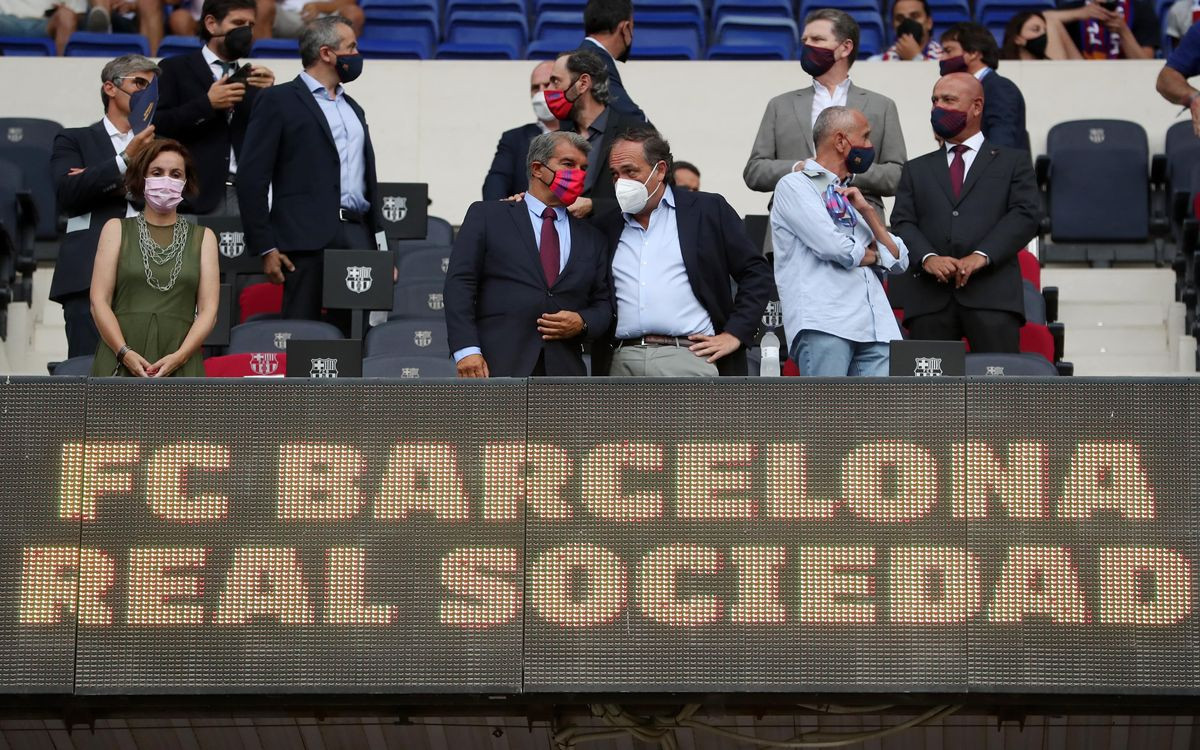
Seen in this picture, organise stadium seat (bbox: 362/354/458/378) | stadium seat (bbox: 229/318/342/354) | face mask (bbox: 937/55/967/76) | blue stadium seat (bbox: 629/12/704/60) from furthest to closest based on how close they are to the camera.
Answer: blue stadium seat (bbox: 629/12/704/60)
face mask (bbox: 937/55/967/76)
stadium seat (bbox: 229/318/342/354)
stadium seat (bbox: 362/354/458/378)

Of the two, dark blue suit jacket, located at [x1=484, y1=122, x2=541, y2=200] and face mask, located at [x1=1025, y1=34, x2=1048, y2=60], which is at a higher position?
face mask, located at [x1=1025, y1=34, x2=1048, y2=60]

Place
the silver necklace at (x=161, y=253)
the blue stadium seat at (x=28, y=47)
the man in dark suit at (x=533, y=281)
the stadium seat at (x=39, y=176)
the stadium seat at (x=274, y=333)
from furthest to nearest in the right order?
the blue stadium seat at (x=28, y=47)
the stadium seat at (x=39, y=176)
the stadium seat at (x=274, y=333)
the silver necklace at (x=161, y=253)
the man in dark suit at (x=533, y=281)

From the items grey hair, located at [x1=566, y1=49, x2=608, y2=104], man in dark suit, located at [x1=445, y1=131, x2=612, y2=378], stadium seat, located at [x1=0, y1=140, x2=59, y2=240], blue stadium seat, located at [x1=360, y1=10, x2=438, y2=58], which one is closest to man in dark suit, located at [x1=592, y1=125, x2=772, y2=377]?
man in dark suit, located at [x1=445, y1=131, x2=612, y2=378]

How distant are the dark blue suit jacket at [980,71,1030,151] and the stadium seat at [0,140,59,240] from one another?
5445 millimetres

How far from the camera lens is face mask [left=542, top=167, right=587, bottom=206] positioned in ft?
23.8

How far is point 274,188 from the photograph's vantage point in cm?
935

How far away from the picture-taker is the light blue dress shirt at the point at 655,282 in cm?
712

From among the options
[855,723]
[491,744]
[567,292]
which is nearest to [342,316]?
[567,292]

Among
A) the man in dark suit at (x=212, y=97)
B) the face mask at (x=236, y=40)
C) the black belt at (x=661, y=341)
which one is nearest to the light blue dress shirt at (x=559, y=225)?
the black belt at (x=661, y=341)

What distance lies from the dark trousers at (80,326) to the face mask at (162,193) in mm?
1346

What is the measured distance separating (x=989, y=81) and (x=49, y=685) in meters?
6.47

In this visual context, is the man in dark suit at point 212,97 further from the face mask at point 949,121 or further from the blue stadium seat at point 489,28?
the blue stadium seat at point 489,28

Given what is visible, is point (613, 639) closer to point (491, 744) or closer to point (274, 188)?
point (491, 744)

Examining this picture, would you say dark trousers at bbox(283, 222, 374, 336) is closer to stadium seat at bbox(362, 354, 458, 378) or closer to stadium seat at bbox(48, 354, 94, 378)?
stadium seat at bbox(362, 354, 458, 378)
